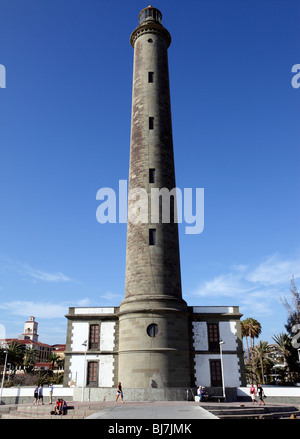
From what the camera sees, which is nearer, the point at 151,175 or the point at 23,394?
the point at 23,394

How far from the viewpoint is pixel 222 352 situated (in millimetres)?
29156

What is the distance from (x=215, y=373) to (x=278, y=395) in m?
4.79

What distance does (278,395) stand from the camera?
27.3m

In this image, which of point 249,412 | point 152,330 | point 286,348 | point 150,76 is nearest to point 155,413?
point 249,412

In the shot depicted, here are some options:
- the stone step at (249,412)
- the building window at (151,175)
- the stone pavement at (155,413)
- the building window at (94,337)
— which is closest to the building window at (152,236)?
the building window at (151,175)

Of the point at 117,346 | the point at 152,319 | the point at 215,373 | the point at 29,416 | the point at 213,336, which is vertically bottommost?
the point at 29,416

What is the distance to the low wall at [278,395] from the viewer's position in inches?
1059

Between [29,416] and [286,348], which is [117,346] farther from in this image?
[286,348]

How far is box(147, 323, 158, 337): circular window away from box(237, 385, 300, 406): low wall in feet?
25.4

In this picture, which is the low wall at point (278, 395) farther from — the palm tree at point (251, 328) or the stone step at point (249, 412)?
the palm tree at point (251, 328)

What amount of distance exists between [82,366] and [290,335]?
35262 mm

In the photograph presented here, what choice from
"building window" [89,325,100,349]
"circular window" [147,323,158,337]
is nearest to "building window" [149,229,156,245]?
"circular window" [147,323,158,337]
